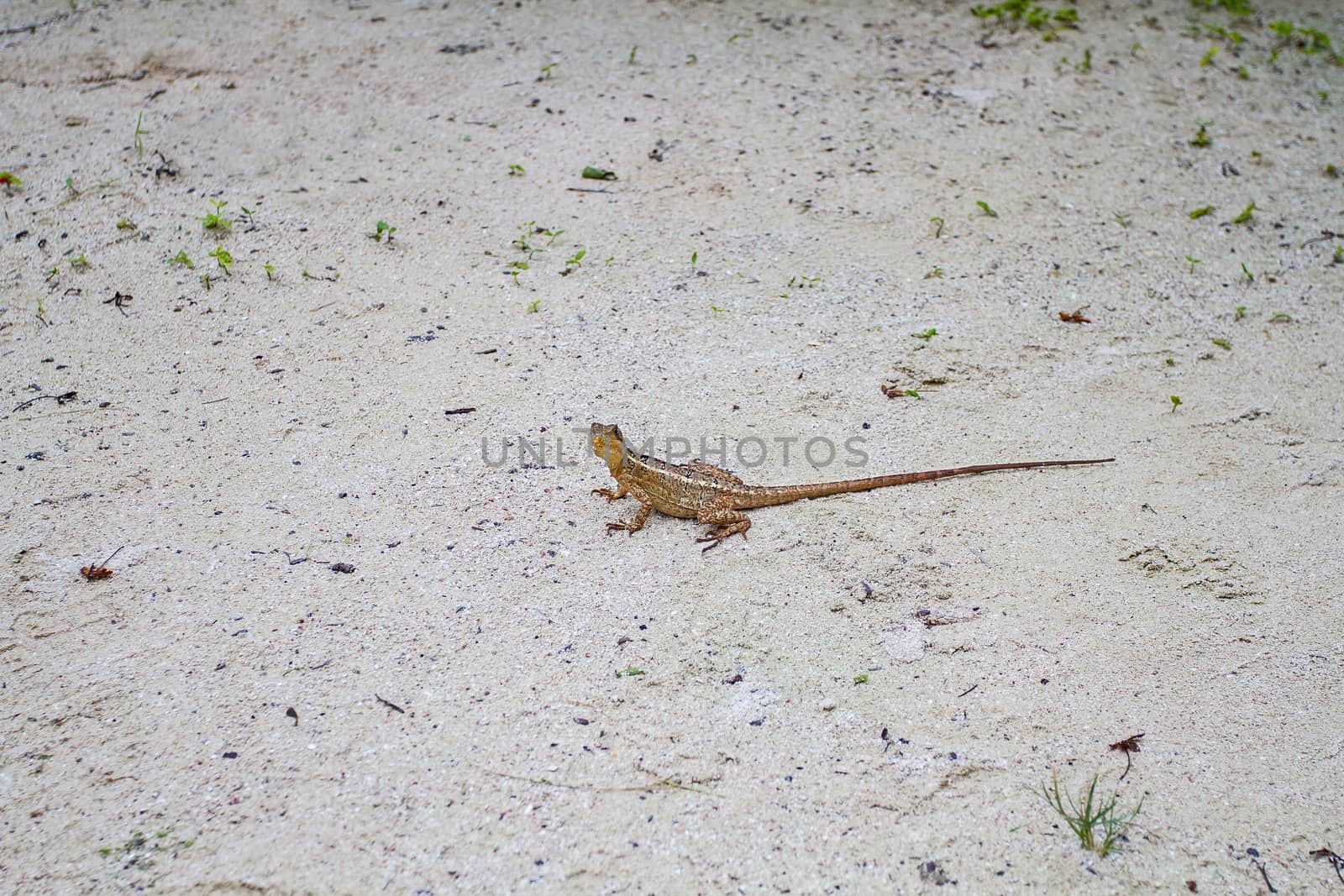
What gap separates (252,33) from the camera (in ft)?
26.6

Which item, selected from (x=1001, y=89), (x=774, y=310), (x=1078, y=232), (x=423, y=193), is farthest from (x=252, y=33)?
(x=1078, y=232)

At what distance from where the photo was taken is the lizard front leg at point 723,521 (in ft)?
14.5

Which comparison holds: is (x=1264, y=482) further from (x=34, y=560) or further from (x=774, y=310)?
(x=34, y=560)

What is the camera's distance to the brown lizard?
4422mm

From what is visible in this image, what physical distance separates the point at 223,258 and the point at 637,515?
321 cm

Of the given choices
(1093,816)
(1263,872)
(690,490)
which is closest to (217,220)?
(690,490)

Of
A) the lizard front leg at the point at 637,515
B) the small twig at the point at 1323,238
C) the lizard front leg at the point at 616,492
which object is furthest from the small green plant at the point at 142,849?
the small twig at the point at 1323,238

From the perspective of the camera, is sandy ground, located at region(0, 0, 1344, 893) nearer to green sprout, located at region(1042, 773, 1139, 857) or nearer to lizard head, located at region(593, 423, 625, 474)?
green sprout, located at region(1042, 773, 1139, 857)

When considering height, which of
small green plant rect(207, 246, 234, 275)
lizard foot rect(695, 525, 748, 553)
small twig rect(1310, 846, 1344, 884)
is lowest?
small twig rect(1310, 846, 1344, 884)

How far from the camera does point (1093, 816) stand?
3.31m

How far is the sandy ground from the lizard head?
1.05 ft

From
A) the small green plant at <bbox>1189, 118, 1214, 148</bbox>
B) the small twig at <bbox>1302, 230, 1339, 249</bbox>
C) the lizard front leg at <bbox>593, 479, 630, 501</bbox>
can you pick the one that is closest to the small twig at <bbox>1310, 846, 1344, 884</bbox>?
the lizard front leg at <bbox>593, 479, 630, 501</bbox>

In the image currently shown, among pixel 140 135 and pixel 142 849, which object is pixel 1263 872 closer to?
pixel 142 849

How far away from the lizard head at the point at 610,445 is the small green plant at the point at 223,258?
2.96 metres
